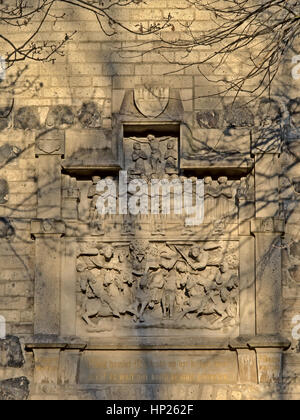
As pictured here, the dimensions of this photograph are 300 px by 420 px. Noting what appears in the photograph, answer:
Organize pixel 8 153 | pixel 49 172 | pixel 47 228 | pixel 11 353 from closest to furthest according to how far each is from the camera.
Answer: pixel 11 353 → pixel 47 228 → pixel 49 172 → pixel 8 153

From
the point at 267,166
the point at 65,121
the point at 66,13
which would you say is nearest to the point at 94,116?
the point at 65,121

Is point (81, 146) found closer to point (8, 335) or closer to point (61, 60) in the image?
point (61, 60)

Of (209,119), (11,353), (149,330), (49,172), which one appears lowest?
(11,353)

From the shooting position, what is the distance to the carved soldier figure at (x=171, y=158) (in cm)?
1070

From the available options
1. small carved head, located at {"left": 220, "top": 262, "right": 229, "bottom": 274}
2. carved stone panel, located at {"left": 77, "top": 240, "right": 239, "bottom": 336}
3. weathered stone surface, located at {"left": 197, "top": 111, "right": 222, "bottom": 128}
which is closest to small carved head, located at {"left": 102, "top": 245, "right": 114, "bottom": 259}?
carved stone panel, located at {"left": 77, "top": 240, "right": 239, "bottom": 336}

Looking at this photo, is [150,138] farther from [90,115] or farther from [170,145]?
[90,115]

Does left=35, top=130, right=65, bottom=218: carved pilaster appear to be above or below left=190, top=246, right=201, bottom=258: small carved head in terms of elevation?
above

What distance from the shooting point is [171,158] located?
35.2 feet

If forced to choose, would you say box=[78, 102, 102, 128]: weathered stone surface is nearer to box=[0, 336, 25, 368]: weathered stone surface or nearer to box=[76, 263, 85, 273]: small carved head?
box=[76, 263, 85, 273]: small carved head

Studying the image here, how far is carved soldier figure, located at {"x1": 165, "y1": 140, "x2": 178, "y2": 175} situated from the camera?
10703 mm

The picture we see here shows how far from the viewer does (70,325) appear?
34.1ft

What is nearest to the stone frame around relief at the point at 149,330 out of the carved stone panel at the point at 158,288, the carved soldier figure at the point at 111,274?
the carved stone panel at the point at 158,288

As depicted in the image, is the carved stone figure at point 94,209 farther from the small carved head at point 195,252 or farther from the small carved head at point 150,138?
the small carved head at point 195,252

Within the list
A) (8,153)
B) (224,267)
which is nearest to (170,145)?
(224,267)
